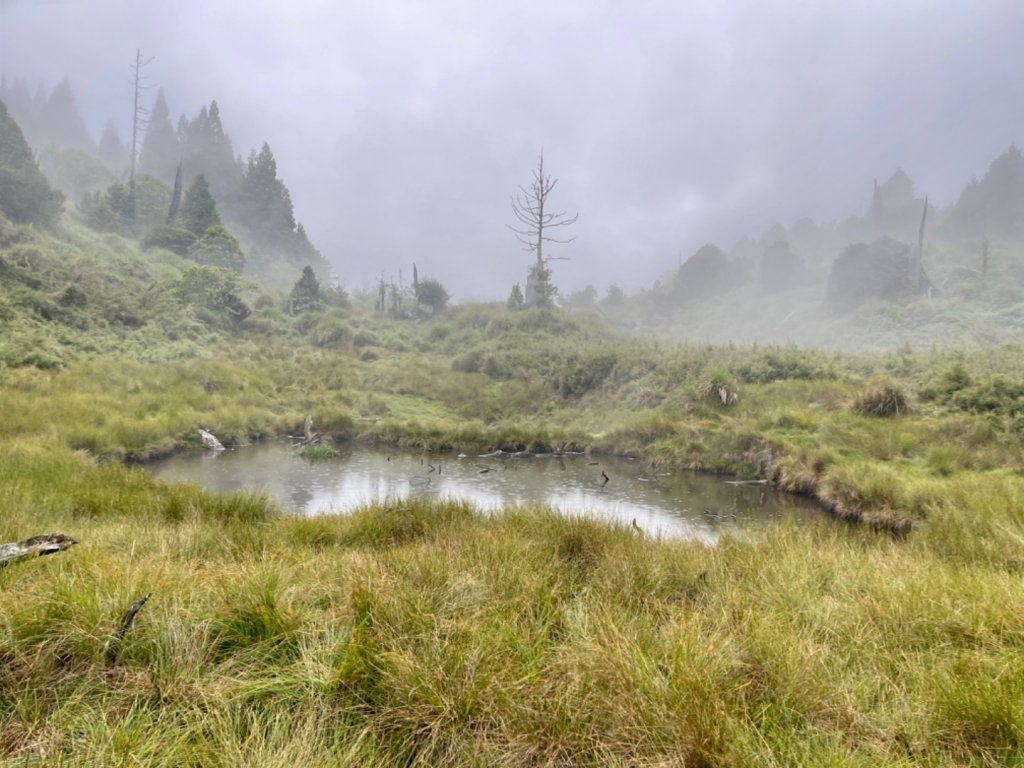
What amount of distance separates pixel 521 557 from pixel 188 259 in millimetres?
56103

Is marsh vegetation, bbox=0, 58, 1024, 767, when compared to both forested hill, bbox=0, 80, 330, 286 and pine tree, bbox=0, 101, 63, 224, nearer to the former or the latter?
pine tree, bbox=0, 101, 63, 224

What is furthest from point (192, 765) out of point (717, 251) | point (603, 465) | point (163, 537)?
point (717, 251)

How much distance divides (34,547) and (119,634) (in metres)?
1.57

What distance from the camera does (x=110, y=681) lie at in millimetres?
2168

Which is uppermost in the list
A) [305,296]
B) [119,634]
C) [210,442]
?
[305,296]

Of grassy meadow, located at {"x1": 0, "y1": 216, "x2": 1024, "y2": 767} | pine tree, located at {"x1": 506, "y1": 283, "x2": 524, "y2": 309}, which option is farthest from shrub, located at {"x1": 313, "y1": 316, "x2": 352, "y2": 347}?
grassy meadow, located at {"x1": 0, "y1": 216, "x2": 1024, "y2": 767}

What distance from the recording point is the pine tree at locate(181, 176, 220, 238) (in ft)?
170

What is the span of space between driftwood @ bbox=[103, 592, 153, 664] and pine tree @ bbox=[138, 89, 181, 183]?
323 feet

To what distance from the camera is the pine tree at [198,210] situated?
51.8 metres

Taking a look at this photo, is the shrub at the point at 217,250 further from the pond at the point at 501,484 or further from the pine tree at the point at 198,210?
the pond at the point at 501,484

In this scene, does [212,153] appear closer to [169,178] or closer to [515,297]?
[169,178]

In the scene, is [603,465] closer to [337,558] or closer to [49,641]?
[337,558]

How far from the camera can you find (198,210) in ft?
172

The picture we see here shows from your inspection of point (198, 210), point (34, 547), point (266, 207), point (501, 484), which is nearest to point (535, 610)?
point (34, 547)
